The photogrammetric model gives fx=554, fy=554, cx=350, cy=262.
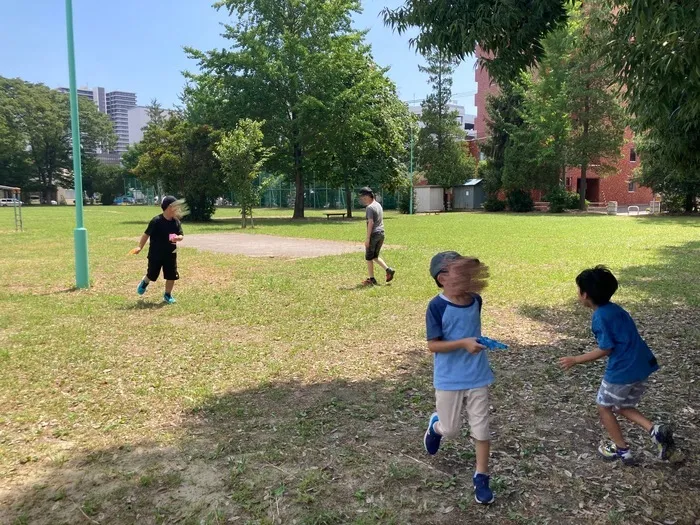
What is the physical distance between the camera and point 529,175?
4388 centimetres

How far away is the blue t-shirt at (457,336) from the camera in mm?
3062

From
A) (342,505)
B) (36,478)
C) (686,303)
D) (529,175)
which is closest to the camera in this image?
(342,505)

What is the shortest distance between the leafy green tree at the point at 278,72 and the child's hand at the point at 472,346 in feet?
89.1

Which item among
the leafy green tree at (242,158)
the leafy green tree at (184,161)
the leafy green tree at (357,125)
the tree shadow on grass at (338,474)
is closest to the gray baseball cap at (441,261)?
the tree shadow on grass at (338,474)

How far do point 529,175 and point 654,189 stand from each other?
1062cm

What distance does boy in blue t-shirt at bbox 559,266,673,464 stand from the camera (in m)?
3.40

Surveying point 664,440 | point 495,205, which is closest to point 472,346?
point 664,440

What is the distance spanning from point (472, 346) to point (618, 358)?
115 centimetres

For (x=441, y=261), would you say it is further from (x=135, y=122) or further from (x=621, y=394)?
(x=135, y=122)

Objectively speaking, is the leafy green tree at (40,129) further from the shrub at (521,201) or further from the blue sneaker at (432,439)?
the blue sneaker at (432,439)

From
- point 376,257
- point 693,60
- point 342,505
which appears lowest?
point 342,505

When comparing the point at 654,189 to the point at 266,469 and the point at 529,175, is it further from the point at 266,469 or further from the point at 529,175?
the point at 266,469

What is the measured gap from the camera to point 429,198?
5131cm

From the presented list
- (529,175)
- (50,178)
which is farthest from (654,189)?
(50,178)
